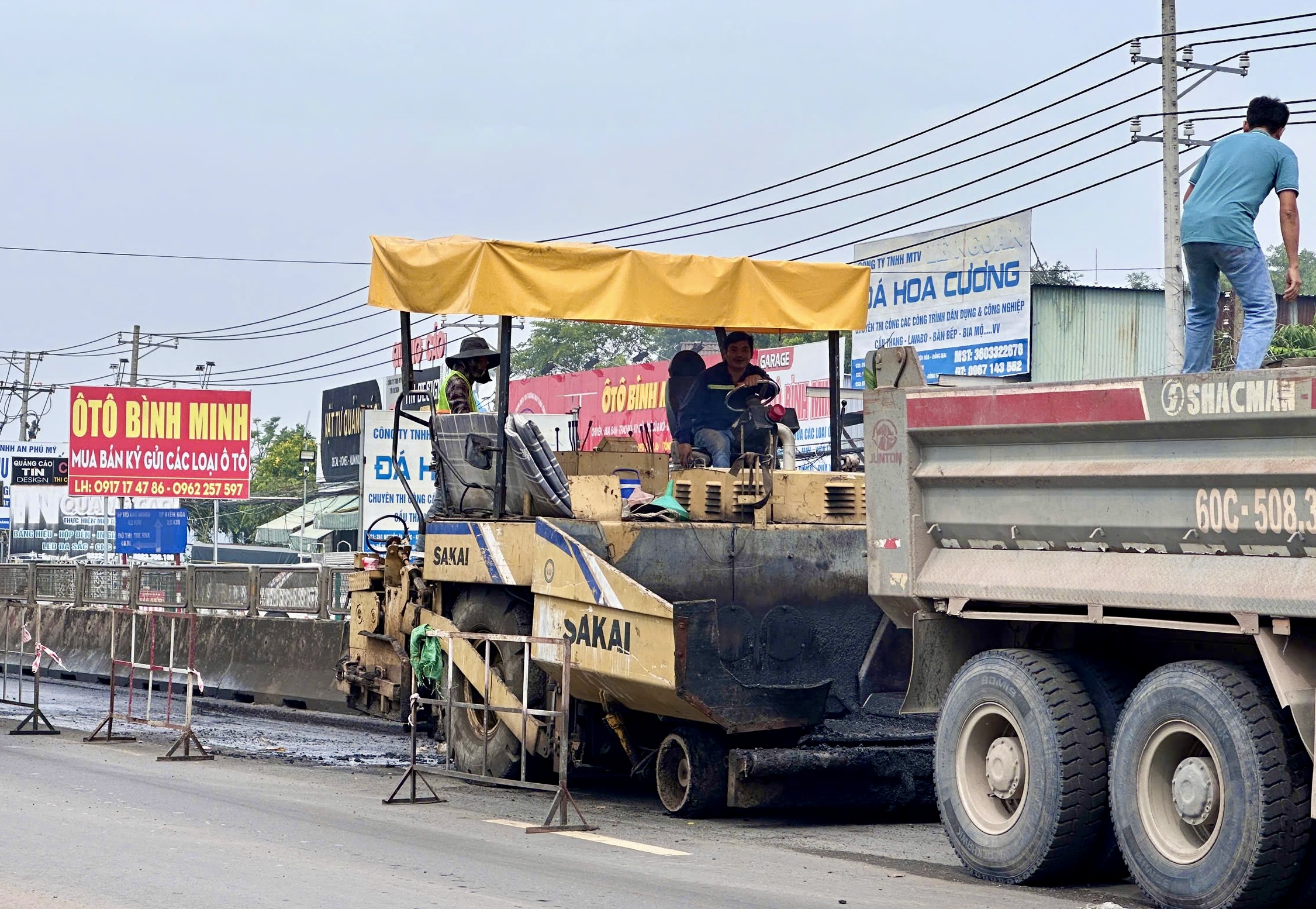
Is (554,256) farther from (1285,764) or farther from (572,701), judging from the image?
(1285,764)

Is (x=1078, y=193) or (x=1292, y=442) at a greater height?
(x=1078, y=193)

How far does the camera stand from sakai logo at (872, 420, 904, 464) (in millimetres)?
8000

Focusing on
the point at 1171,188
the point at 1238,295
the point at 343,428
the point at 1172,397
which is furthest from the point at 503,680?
the point at 343,428

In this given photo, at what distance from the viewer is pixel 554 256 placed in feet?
33.6

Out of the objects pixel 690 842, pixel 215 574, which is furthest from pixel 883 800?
pixel 215 574

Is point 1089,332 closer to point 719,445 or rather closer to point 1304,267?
point 719,445

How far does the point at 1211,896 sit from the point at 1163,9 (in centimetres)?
1887

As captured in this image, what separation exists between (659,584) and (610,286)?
2043mm

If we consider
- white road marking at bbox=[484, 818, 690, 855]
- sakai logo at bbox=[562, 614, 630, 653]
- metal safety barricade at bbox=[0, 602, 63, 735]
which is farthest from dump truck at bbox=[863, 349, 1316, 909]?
metal safety barricade at bbox=[0, 602, 63, 735]

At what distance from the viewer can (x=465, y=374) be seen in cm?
1135

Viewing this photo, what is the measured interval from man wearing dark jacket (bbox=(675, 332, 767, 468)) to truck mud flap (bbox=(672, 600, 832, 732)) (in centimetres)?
214

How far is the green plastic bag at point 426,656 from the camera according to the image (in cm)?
1104

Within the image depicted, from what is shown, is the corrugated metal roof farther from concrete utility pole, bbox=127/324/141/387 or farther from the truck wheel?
concrete utility pole, bbox=127/324/141/387

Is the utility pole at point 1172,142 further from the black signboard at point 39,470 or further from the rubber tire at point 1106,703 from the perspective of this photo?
the black signboard at point 39,470
